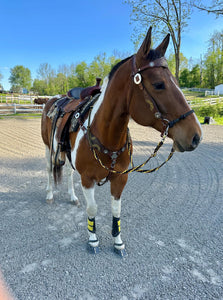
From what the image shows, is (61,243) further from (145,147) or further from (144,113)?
(145,147)

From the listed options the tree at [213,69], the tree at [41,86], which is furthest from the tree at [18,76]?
the tree at [213,69]

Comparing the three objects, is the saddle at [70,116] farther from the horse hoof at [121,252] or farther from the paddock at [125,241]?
the horse hoof at [121,252]

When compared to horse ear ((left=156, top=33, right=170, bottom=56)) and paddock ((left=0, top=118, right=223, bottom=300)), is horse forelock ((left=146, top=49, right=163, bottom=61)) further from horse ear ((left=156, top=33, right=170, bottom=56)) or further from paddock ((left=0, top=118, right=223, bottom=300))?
paddock ((left=0, top=118, right=223, bottom=300))

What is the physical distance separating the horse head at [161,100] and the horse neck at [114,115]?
0.17 meters

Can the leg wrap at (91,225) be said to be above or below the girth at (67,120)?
below

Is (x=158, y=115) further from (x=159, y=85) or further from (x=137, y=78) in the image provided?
(x=137, y=78)

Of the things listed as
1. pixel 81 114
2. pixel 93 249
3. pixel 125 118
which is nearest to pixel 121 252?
pixel 93 249

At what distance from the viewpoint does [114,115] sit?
1.79 meters

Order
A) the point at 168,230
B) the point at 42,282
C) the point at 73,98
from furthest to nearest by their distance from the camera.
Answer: the point at 73,98
the point at 168,230
the point at 42,282

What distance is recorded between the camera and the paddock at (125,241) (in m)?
1.90

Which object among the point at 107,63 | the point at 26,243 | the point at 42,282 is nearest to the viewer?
the point at 42,282

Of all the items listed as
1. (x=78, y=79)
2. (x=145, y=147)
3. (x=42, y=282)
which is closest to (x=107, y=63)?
(x=78, y=79)

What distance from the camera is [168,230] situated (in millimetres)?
2756

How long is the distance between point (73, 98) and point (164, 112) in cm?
207
